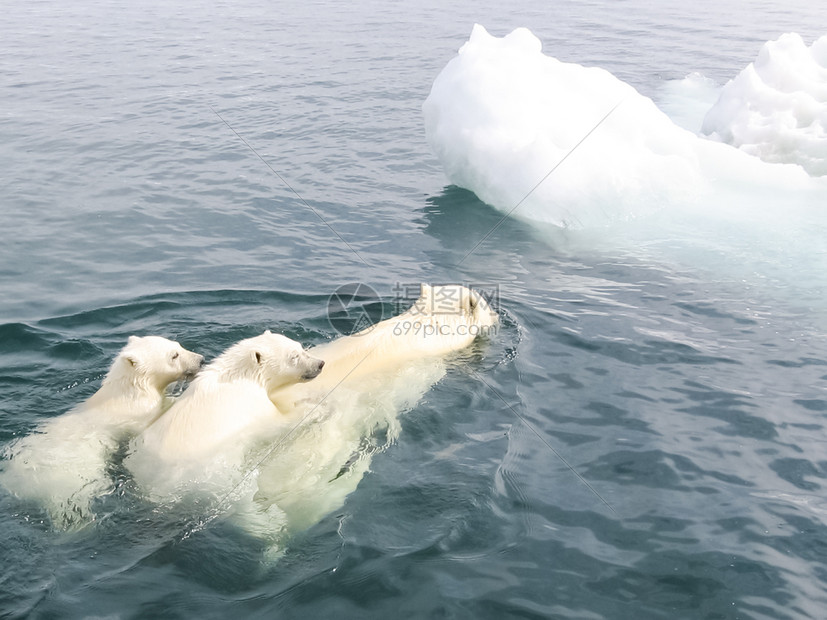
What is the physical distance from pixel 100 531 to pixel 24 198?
8.89 m

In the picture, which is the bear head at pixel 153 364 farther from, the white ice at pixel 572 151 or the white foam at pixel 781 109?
the white foam at pixel 781 109

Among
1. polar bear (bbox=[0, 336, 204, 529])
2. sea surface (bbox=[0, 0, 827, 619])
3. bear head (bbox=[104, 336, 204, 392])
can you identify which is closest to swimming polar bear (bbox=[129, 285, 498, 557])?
sea surface (bbox=[0, 0, 827, 619])

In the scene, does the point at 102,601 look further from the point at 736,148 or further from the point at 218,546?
the point at 736,148

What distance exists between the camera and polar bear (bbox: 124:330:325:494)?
5.40 meters

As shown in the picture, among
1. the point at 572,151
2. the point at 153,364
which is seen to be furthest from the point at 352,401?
the point at 572,151

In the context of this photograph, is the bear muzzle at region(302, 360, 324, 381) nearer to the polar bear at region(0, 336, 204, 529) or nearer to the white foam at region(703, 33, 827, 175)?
the polar bear at region(0, 336, 204, 529)

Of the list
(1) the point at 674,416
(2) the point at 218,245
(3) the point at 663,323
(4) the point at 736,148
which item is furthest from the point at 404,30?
(1) the point at 674,416

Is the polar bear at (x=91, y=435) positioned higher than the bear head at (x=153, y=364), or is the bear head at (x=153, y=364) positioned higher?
the bear head at (x=153, y=364)

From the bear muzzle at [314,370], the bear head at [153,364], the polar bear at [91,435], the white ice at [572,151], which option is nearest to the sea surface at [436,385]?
the polar bear at [91,435]

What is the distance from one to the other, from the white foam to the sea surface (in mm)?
3012

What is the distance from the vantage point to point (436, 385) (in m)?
7.13

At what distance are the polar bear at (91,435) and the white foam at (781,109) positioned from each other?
10877 millimetres

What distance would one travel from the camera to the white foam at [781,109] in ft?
42.1

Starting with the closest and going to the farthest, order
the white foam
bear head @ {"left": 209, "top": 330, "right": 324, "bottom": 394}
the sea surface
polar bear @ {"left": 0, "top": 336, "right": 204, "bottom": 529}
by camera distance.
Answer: the sea surface < polar bear @ {"left": 0, "top": 336, "right": 204, "bottom": 529} < bear head @ {"left": 209, "top": 330, "right": 324, "bottom": 394} < the white foam
